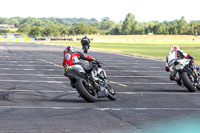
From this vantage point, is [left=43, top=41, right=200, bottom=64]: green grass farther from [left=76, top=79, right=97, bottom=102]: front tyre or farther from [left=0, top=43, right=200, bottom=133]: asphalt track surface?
[left=76, top=79, right=97, bottom=102]: front tyre

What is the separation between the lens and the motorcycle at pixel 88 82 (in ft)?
39.6

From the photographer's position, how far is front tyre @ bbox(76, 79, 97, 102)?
39.2 feet

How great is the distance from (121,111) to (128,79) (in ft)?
29.7

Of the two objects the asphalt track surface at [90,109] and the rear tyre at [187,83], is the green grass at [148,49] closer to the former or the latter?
the rear tyre at [187,83]

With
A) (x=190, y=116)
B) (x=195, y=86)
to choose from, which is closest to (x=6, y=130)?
(x=190, y=116)

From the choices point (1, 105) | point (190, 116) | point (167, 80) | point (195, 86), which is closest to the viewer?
point (190, 116)

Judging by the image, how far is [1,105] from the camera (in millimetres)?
11664

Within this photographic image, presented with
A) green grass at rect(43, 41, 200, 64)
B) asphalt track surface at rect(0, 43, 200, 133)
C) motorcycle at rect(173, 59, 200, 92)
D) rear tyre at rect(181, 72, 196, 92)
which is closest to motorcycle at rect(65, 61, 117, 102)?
asphalt track surface at rect(0, 43, 200, 133)

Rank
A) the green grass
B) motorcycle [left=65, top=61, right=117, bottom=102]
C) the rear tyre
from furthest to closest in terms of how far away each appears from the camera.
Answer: the green grass < the rear tyre < motorcycle [left=65, top=61, right=117, bottom=102]

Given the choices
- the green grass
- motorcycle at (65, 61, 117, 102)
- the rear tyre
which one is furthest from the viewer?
the green grass

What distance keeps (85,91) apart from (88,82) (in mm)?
384

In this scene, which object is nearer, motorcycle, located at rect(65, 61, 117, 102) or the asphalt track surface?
the asphalt track surface

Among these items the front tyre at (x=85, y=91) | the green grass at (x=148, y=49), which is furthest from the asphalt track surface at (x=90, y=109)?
the green grass at (x=148, y=49)

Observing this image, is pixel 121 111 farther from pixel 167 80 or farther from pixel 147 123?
pixel 167 80
